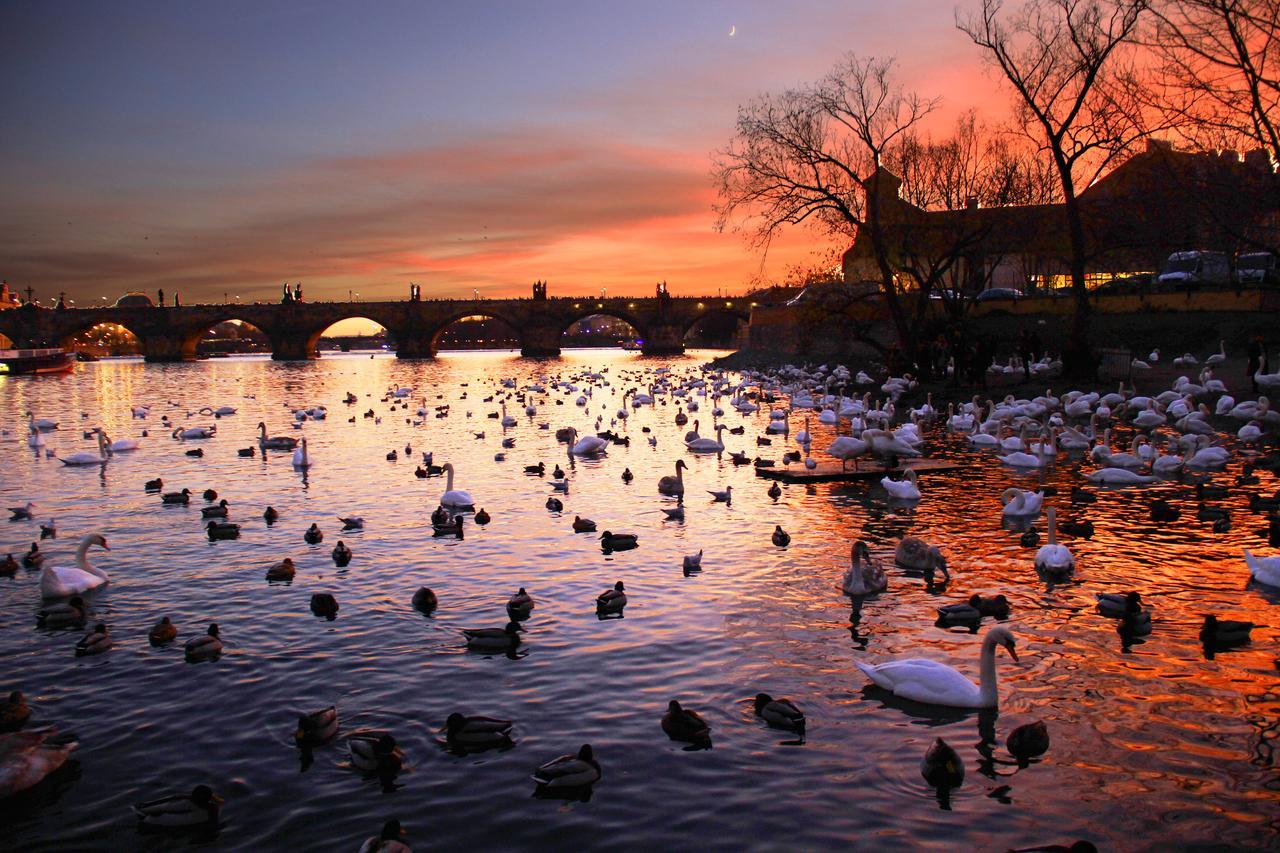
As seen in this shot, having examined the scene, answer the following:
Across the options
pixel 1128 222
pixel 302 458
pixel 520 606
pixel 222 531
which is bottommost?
pixel 520 606

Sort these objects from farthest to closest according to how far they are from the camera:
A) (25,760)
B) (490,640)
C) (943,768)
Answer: (490,640), (25,760), (943,768)

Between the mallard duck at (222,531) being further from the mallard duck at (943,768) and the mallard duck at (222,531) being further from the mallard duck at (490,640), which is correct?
the mallard duck at (943,768)

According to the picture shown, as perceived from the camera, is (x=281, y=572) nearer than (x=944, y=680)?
No

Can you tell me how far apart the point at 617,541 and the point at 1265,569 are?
873 centimetres

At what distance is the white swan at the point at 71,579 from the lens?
1287 cm

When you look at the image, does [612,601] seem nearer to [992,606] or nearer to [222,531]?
[992,606]

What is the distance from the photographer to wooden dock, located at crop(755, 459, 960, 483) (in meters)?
21.4

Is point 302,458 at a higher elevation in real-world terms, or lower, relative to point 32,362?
lower

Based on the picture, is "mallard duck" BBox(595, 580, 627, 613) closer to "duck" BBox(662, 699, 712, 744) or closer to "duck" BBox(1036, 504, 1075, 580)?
"duck" BBox(662, 699, 712, 744)

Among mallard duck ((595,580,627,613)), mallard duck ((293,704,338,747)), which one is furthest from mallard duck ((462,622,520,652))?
mallard duck ((293,704,338,747))

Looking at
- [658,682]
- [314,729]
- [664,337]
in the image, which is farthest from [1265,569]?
[664,337]

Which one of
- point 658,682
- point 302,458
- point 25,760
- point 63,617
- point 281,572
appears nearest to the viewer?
point 25,760

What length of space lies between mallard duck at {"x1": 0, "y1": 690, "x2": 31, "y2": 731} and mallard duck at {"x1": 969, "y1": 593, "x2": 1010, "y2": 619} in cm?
964

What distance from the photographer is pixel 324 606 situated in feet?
38.9
